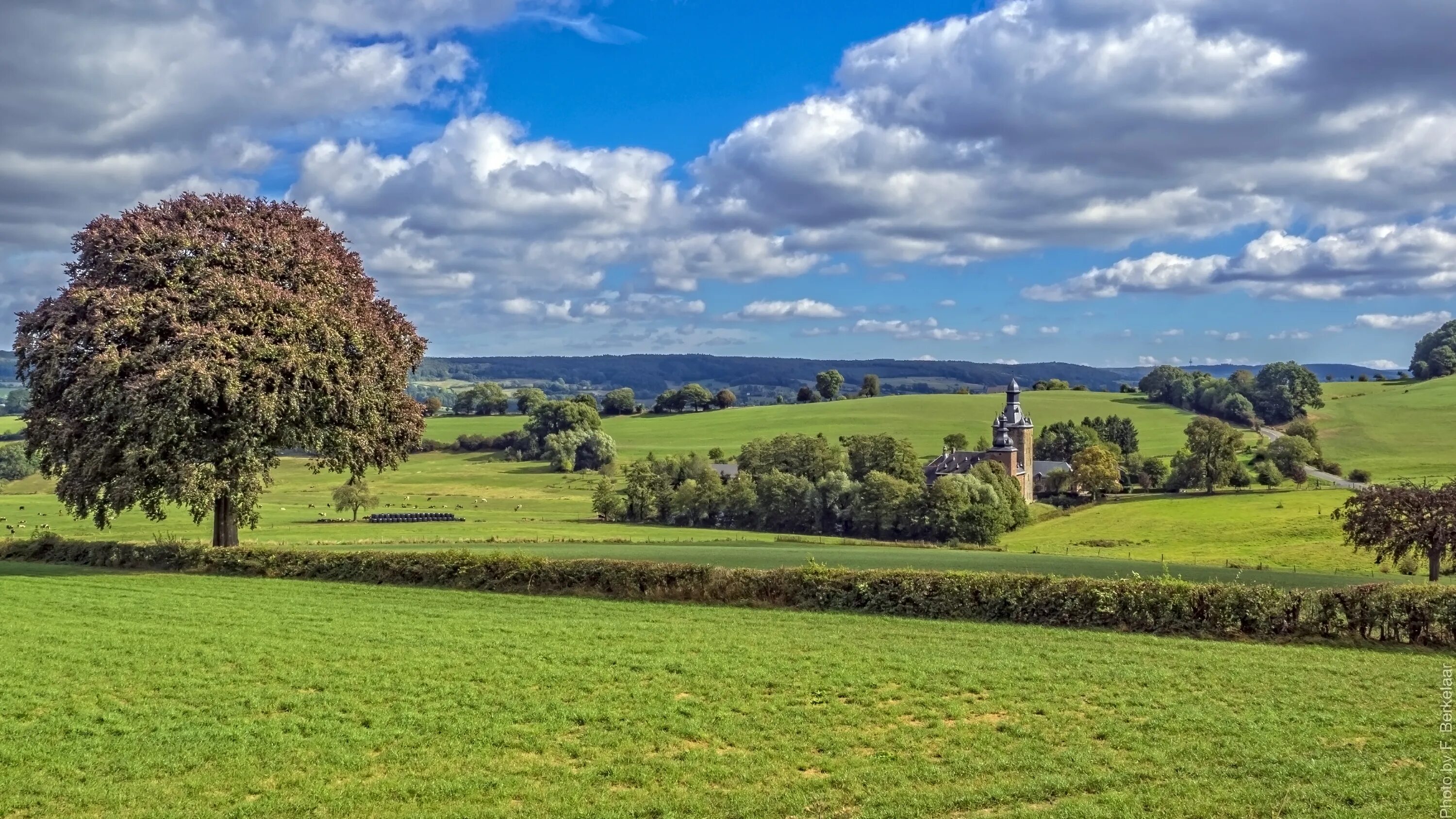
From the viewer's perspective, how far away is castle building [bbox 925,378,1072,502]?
11081cm

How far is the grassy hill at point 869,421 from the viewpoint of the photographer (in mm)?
145375

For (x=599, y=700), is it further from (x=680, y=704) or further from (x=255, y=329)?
(x=255, y=329)

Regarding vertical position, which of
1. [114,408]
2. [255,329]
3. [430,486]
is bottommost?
[430,486]

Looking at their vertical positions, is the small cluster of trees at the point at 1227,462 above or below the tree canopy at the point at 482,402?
below

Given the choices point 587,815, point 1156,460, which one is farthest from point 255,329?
point 1156,460

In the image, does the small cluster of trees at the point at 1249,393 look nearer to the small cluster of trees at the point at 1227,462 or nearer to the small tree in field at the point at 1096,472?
the small cluster of trees at the point at 1227,462

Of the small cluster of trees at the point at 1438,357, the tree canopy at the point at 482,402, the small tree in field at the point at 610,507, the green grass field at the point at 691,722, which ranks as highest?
the small cluster of trees at the point at 1438,357

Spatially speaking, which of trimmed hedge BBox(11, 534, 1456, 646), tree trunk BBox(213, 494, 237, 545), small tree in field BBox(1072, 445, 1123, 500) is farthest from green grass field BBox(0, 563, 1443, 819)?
small tree in field BBox(1072, 445, 1123, 500)

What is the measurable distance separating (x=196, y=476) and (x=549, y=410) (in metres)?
108

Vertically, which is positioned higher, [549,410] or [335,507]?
[549,410]

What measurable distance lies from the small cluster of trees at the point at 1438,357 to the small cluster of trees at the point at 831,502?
139m

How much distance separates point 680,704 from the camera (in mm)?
14375

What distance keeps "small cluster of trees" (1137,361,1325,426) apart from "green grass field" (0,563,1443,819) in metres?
149

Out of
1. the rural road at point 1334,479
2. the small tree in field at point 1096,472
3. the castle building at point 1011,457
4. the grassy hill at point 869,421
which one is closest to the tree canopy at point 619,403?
the grassy hill at point 869,421
